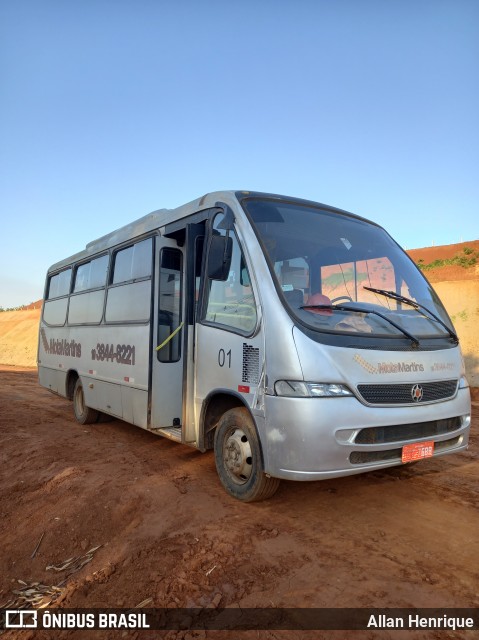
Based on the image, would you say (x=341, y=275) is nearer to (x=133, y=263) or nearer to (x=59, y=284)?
(x=133, y=263)

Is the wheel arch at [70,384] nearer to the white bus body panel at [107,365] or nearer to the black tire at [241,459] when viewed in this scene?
the white bus body panel at [107,365]

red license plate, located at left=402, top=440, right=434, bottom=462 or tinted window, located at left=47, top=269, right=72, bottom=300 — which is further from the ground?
tinted window, located at left=47, top=269, right=72, bottom=300

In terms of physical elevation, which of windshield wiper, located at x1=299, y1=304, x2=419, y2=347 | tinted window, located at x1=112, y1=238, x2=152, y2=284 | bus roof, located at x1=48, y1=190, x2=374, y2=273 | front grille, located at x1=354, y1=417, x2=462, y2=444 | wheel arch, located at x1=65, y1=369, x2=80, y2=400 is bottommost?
wheel arch, located at x1=65, y1=369, x2=80, y2=400

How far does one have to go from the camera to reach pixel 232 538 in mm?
3568

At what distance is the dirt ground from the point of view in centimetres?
286

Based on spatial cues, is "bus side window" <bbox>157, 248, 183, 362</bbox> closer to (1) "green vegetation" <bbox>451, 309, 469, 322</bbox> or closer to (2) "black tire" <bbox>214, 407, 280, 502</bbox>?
(2) "black tire" <bbox>214, 407, 280, 502</bbox>

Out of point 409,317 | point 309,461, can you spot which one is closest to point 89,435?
point 309,461

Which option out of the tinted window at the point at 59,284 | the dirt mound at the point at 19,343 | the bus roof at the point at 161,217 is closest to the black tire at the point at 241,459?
the bus roof at the point at 161,217

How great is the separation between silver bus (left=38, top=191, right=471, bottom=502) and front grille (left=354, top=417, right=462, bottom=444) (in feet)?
0.04

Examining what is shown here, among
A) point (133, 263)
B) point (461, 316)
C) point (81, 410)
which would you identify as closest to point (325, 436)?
point (133, 263)

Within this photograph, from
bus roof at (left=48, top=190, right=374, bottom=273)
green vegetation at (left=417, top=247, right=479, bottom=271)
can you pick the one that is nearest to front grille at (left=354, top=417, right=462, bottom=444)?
bus roof at (left=48, top=190, right=374, bottom=273)

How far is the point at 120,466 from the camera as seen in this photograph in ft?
18.8

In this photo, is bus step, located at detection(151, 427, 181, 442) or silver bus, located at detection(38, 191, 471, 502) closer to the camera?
silver bus, located at detection(38, 191, 471, 502)

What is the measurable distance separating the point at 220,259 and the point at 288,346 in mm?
1184
